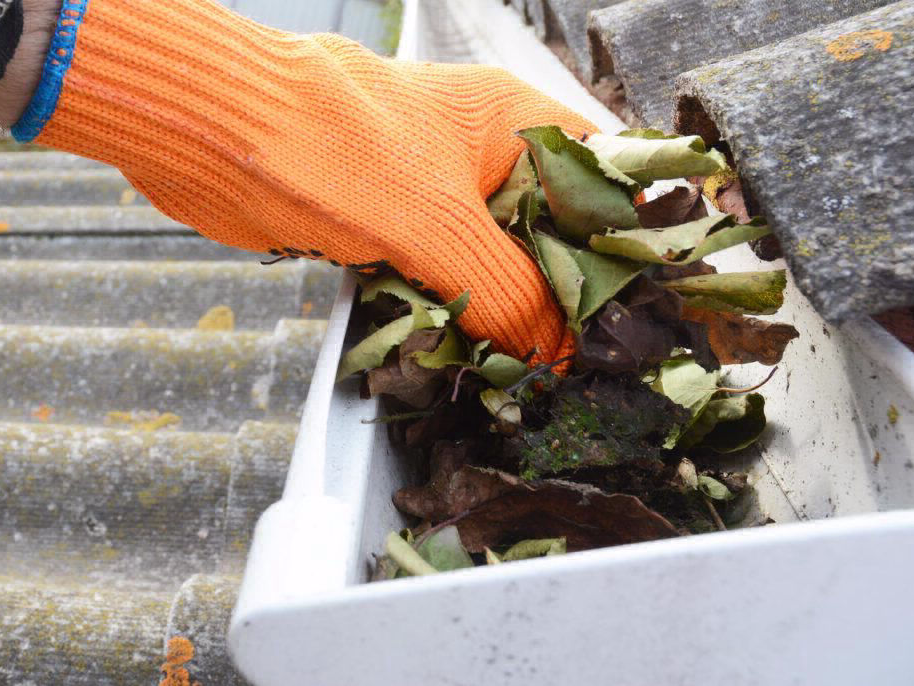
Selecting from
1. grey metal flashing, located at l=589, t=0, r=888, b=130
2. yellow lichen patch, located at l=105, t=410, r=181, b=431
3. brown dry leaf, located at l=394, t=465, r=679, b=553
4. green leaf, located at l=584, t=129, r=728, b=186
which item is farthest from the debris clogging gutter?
yellow lichen patch, located at l=105, t=410, r=181, b=431

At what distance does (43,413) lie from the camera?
1380mm

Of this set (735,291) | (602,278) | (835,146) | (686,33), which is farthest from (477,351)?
(686,33)

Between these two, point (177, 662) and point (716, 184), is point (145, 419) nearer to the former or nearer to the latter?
point (177, 662)

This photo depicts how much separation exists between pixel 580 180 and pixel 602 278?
101 mm

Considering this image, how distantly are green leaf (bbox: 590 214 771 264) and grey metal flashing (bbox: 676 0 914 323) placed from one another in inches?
1.2

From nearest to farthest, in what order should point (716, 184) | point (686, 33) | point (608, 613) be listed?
point (608, 613) → point (716, 184) → point (686, 33)

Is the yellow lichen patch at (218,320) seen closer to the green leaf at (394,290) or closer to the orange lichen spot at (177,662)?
the orange lichen spot at (177,662)

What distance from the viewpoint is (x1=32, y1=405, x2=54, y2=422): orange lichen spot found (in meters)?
1.37

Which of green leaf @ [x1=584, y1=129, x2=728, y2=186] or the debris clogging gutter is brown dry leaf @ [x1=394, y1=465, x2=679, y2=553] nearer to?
the debris clogging gutter

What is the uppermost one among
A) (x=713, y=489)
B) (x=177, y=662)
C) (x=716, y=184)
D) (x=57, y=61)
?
(x=57, y=61)

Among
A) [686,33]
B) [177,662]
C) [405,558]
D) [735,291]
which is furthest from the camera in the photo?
[686,33]

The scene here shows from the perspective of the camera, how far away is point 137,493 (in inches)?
45.4

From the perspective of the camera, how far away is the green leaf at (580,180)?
2.31ft

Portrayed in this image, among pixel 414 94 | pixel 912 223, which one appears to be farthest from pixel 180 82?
pixel 912 223
